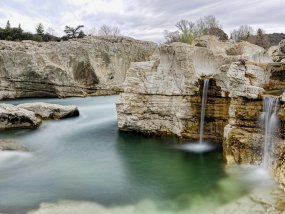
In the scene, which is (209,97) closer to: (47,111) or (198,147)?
(198,147)

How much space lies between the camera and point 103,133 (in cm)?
1900

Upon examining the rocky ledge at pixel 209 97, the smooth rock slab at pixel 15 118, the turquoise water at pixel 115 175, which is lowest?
the turquoise water at pixel 115 175

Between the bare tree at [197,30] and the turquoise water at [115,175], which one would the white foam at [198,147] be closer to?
the turquoise water at [115,175]

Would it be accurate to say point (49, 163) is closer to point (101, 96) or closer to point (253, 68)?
point (253, 68)

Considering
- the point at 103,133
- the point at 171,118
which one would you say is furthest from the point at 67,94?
the point at 171,118

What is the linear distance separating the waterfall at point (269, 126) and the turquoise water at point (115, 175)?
3.30ft

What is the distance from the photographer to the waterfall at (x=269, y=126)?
11797 mm

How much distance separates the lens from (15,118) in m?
20.3

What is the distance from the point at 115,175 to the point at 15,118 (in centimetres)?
987

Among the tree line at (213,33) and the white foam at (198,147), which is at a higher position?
the tree line at (213,33)

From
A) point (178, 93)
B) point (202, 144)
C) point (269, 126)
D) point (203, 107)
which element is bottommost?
point (202, 144)

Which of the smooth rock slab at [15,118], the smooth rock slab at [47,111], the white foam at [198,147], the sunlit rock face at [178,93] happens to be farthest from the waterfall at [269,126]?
the smooth rock slab at [47,111]

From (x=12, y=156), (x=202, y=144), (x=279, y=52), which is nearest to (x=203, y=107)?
(x=202, y=144)

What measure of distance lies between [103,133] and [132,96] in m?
2.77
